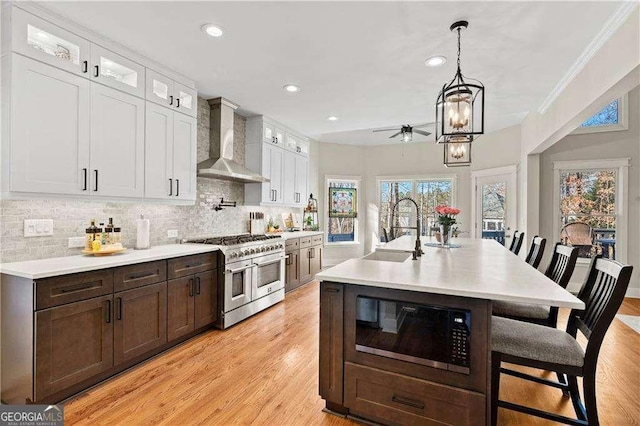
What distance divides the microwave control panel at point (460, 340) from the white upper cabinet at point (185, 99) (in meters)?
3.21

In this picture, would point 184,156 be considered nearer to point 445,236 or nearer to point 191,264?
point 191,264

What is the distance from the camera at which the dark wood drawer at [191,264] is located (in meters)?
2.95

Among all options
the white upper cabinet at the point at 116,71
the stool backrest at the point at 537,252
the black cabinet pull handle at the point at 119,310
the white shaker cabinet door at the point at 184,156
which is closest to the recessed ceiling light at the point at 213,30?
the white upper cabinet at the point at 116,71

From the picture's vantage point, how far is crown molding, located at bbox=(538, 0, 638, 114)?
85.1 inches

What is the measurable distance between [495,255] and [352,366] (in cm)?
184

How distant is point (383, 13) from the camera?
227 cm

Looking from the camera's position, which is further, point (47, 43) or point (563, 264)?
point (563, 264)

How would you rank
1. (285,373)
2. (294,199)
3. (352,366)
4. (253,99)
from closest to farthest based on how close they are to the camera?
1. (352,366)
2. (285,373)
3. (253,99)
4. (294,199)

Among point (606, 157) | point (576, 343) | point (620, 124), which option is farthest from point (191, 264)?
point (620, 124)

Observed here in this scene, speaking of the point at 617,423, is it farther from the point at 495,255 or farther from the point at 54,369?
the point at 54,369

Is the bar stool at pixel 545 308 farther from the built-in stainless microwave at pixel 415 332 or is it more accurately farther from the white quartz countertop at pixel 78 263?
the white quartz countertop at pixel 78 263

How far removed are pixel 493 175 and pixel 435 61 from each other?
148 inches

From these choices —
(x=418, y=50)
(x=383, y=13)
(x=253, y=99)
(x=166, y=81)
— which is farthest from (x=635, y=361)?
(x=166, y=81)

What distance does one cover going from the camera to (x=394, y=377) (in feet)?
6.06
